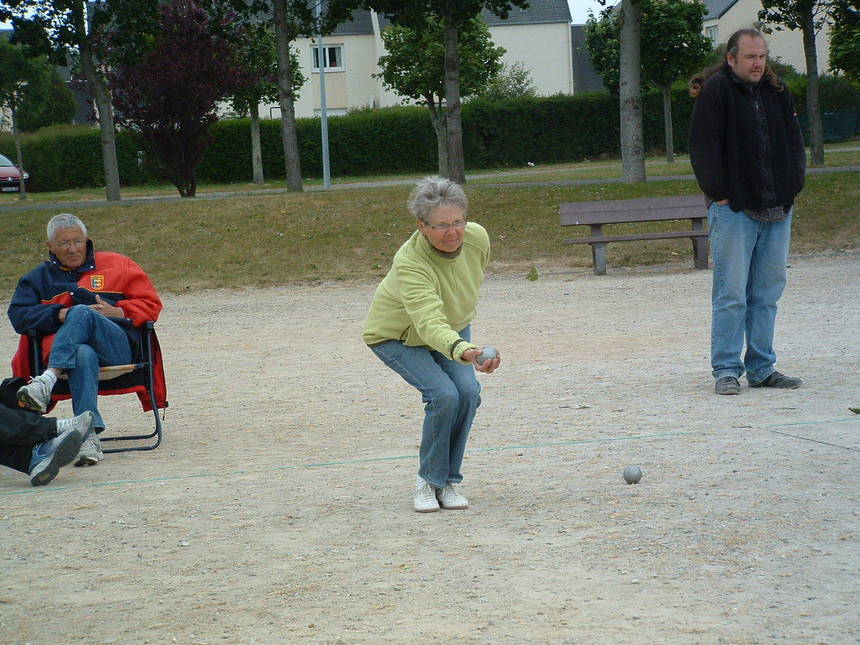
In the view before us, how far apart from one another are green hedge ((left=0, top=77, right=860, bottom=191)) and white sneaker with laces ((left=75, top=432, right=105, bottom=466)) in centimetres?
3627

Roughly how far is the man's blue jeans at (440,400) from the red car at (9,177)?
38121 millimetres

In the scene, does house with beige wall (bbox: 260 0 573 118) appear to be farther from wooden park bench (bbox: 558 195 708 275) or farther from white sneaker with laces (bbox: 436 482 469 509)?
white sneaker with laces (bbox: 436 482 469 509)

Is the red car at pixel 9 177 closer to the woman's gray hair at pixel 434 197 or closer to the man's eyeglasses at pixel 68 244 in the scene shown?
the man's eyeglasses at pixel 68 244

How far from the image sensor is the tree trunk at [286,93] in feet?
77.6

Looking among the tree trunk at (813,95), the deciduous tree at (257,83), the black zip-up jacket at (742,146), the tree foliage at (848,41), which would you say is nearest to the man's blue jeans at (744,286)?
the black zip-up jacket at (742,146)

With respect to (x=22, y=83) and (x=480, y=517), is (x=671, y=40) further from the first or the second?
(x=480, y=517)

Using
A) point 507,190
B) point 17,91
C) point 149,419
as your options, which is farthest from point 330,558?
point 17,91

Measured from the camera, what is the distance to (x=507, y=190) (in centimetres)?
2102

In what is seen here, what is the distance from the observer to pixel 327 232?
18.4 meters

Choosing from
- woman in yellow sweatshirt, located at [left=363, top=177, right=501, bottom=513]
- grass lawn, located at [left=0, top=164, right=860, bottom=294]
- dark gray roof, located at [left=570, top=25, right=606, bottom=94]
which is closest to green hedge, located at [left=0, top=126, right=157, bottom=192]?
grass lawn, located at [left=0, top=164, right=860, bottom=294]

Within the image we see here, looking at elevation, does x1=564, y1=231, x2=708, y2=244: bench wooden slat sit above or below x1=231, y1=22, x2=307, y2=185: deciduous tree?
below

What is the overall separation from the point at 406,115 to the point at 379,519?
4023cm

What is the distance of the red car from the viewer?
4091 centimetres

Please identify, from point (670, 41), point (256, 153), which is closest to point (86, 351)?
point (670, 41)
